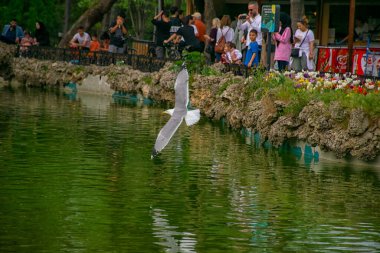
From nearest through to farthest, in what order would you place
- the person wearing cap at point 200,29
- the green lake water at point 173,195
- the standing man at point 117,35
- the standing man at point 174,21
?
the green lake water at point 173,195, the person wearing cap at point 200,29, the standing man at point 174,21, the standing man at point 117,35

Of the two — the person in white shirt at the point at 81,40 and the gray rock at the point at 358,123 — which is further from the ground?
the person in white shirt at the point at 81,40

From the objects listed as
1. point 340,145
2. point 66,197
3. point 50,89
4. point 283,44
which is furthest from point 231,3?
point 66,197

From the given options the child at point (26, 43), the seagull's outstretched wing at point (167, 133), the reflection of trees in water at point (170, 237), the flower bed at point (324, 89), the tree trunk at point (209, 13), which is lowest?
the reflection of trees in water at point (170, 237)

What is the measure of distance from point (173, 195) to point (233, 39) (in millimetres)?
17189

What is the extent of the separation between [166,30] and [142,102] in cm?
228

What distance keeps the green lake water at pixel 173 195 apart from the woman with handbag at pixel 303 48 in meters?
3.85

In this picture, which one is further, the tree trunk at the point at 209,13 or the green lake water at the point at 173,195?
the tree trunk at the point at 209,13

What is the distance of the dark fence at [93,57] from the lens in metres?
36.2

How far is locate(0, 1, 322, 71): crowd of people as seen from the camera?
96.3ft

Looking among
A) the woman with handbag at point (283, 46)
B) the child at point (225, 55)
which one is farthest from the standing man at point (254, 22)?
the woman with handbag at point (283, 46)

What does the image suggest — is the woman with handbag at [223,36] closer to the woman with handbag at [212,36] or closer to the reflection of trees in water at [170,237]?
the woman with handbag at [212,36]

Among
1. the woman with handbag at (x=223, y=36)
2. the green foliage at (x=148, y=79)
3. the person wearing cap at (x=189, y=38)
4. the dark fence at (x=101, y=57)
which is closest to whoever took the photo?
the person wearing cap at (x=189, y=38)

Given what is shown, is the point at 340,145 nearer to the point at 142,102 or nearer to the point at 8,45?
the point at 142,102

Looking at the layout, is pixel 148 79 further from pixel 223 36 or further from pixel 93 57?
pixel 93 57
